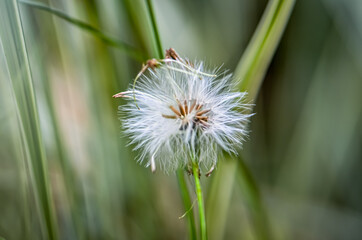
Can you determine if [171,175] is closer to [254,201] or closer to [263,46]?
[254,201]

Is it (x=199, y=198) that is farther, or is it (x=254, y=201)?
(x=254, y=201)

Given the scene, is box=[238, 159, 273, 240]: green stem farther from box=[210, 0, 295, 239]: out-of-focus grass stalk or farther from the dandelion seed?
the dandelion seed

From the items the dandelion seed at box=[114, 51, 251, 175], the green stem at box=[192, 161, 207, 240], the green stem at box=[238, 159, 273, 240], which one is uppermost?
the dandelion seed at box=[114, 51, 251, 175]

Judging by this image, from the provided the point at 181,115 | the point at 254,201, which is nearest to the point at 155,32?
the point at 181,115

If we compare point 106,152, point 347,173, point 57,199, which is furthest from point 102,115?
point 347,173

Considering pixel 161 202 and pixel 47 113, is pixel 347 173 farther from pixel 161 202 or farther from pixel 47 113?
pixel 47 113

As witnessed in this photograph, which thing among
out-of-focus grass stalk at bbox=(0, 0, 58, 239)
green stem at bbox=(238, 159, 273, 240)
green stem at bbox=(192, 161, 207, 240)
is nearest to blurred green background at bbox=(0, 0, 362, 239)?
green stem at bbox=(238, 159, 273, 240)

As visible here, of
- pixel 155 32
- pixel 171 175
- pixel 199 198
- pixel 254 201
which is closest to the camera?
pixel 199 198

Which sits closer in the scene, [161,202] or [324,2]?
[324,2]
